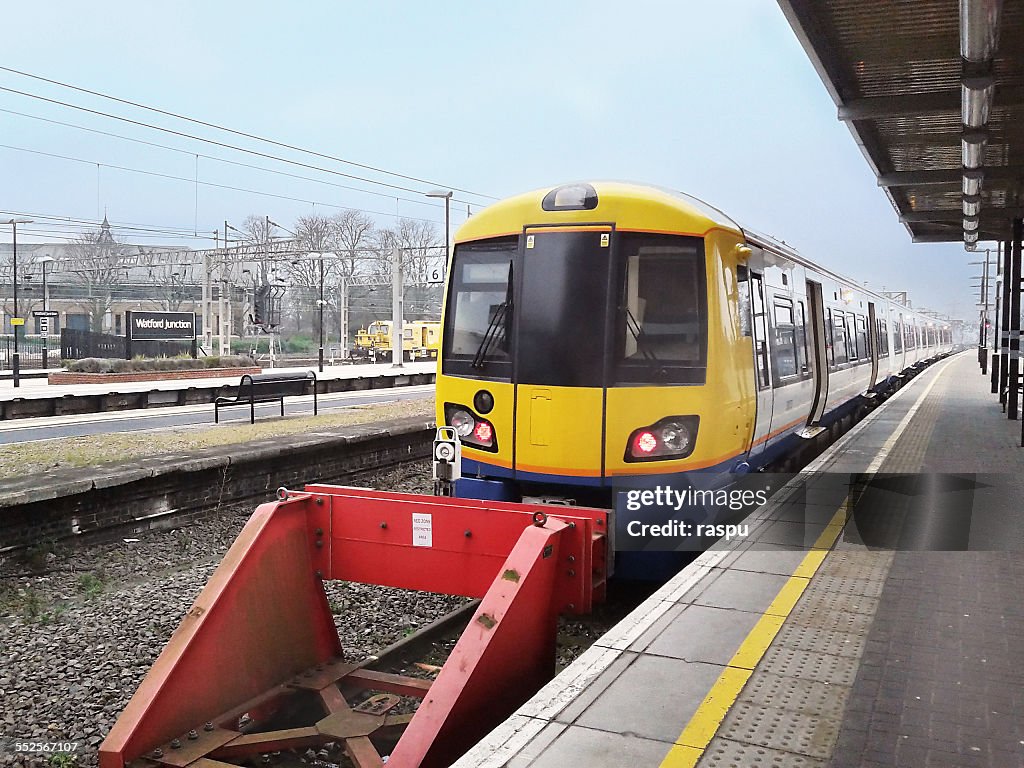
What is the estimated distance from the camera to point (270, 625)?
16.0 ft

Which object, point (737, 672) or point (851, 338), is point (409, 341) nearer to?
point (851, 338)

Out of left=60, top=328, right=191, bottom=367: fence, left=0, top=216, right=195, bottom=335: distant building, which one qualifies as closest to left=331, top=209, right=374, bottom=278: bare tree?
left=0, top=216, right=195, bottom=335: distant building

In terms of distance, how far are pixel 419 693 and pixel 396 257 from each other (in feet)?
121

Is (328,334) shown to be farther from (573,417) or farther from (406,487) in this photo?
(573,417)

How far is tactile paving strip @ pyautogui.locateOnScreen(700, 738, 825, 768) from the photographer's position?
3340mm

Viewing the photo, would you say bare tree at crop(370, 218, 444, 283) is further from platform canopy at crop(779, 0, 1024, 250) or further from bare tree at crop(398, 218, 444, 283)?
platform canopy at crop(779, 0, 1024, 250)

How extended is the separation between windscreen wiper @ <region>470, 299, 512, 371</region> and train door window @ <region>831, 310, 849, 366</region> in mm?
7271

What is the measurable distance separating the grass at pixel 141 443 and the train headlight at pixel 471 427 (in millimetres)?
5006

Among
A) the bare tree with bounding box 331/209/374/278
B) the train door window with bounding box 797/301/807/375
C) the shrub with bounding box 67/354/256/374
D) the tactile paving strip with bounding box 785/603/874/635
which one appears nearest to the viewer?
the tactile paving strip with bounding box 785/603/874/635

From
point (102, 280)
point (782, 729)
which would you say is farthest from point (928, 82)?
point (102, 280)

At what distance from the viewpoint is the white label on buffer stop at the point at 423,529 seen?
5.03 m

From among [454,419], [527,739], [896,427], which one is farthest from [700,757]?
[896,427]

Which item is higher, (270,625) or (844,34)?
(844,34)

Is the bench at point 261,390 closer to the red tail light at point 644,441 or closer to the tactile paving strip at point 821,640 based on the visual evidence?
the red tail light at point 644,441
